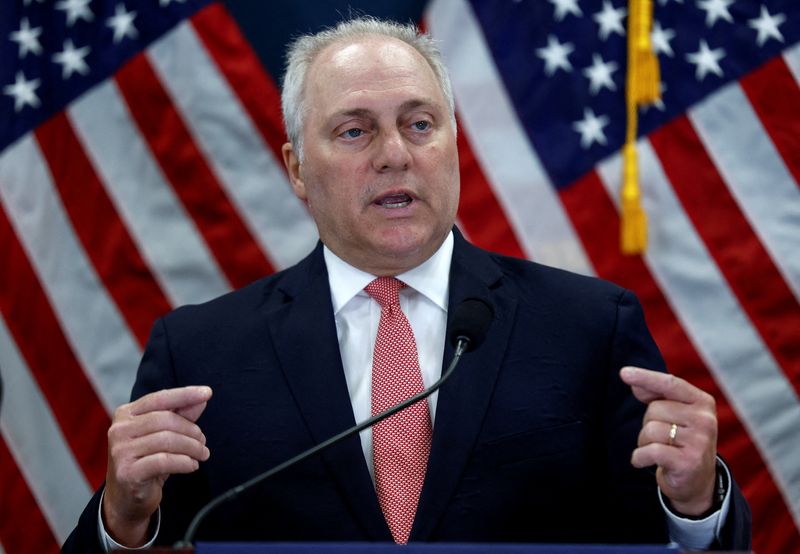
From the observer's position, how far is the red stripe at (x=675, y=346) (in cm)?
286

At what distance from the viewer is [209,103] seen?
9.99 ft

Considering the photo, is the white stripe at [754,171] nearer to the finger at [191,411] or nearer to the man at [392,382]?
the man at [392,382]

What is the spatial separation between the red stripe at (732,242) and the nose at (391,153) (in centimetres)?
118

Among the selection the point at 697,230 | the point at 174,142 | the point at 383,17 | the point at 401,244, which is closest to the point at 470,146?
the point at 383,17

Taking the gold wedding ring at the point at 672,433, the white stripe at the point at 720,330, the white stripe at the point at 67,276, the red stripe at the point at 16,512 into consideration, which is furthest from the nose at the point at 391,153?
the red stripe at the point at 16,512

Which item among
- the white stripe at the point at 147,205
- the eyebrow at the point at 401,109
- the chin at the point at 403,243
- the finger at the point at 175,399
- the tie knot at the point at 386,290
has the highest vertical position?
the white stripe at the point at 147,205

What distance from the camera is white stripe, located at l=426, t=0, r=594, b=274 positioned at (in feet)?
9.70

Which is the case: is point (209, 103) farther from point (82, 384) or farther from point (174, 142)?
point (82, 384)

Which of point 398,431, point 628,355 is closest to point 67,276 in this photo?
point 398,431

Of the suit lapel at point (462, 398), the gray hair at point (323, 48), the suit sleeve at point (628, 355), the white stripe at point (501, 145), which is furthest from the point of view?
the white stripe at point (501, 145)

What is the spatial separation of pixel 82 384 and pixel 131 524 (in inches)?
55.6

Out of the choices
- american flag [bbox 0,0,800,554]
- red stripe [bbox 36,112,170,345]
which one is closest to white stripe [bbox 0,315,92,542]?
american flag [bbox 0,0,800,554]

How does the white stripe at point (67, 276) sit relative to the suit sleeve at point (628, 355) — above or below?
above

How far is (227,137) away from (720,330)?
1508 millimetres
